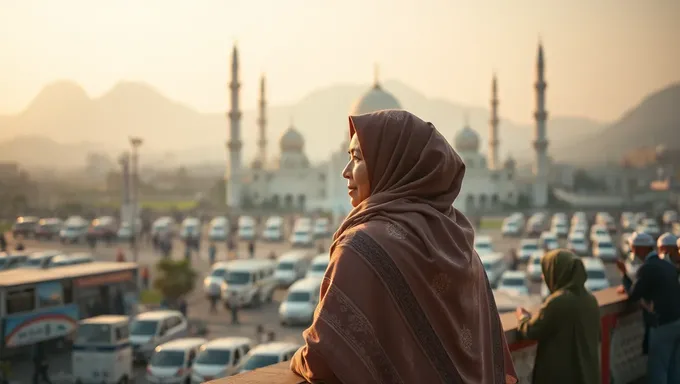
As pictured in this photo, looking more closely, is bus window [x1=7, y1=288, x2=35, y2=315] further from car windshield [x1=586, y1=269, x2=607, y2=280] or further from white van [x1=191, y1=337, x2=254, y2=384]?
car windshield [x1=586, y1=269, x2=607, y2=280]

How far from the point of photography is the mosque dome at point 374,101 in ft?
177

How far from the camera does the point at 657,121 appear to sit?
170125mm

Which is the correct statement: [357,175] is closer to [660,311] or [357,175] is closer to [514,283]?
[660,311]

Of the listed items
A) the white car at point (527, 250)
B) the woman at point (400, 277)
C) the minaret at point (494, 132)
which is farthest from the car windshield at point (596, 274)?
the minaret at point (494, 132)

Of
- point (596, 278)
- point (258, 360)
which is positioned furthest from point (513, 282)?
point (258, 360)

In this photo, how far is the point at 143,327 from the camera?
13086 mm

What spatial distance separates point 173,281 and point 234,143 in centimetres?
3432

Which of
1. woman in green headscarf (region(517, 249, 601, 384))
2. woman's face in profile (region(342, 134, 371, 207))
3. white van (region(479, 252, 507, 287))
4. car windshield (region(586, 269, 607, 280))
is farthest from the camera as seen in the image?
white van (region(479, 252, 507, 287))

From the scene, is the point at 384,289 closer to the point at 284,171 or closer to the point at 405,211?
the point at 405,211

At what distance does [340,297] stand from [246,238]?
3159 centimetres

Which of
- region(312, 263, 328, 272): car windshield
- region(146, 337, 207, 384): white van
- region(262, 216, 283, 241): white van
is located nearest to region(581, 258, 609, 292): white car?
region(312, 263, 328, 272): car windshield

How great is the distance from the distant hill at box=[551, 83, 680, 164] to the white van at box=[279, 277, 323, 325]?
14239 centimetres

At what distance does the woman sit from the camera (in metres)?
2.06

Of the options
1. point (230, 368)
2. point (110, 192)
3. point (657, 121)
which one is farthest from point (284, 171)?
point (657, 121)
